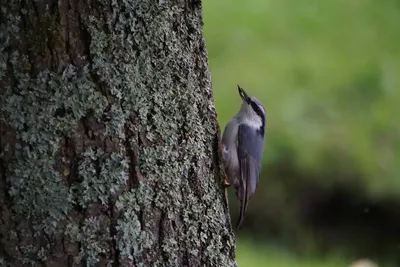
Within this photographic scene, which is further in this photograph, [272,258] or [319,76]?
[319,76]

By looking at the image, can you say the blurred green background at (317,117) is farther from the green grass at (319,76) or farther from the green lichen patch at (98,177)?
the green lichen patch at (98,177)

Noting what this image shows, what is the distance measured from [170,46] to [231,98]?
3239mm

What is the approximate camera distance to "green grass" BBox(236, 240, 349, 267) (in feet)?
15.0

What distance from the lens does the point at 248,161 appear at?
11.3 feet

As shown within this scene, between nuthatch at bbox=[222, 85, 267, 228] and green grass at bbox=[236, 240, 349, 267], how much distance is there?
3.87 feet

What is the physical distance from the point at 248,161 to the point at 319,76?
245 centimetres

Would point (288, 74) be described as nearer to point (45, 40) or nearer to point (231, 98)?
point (231, 98)

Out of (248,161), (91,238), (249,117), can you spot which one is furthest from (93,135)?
(249,117)

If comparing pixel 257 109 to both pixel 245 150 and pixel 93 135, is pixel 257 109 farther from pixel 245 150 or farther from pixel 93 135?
pixel 93 135

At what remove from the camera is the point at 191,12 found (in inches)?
88.4

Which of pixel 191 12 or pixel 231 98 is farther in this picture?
pixel 231 98

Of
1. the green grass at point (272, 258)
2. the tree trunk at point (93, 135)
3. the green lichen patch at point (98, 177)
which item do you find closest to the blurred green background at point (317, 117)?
the green grass at point (272, 258)

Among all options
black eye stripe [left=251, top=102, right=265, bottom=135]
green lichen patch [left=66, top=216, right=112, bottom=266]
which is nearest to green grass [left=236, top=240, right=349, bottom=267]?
black eye stripe [left=251, top=102, right=265, bottom=135]

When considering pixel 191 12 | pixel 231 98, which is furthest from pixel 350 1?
pixel 191 12
